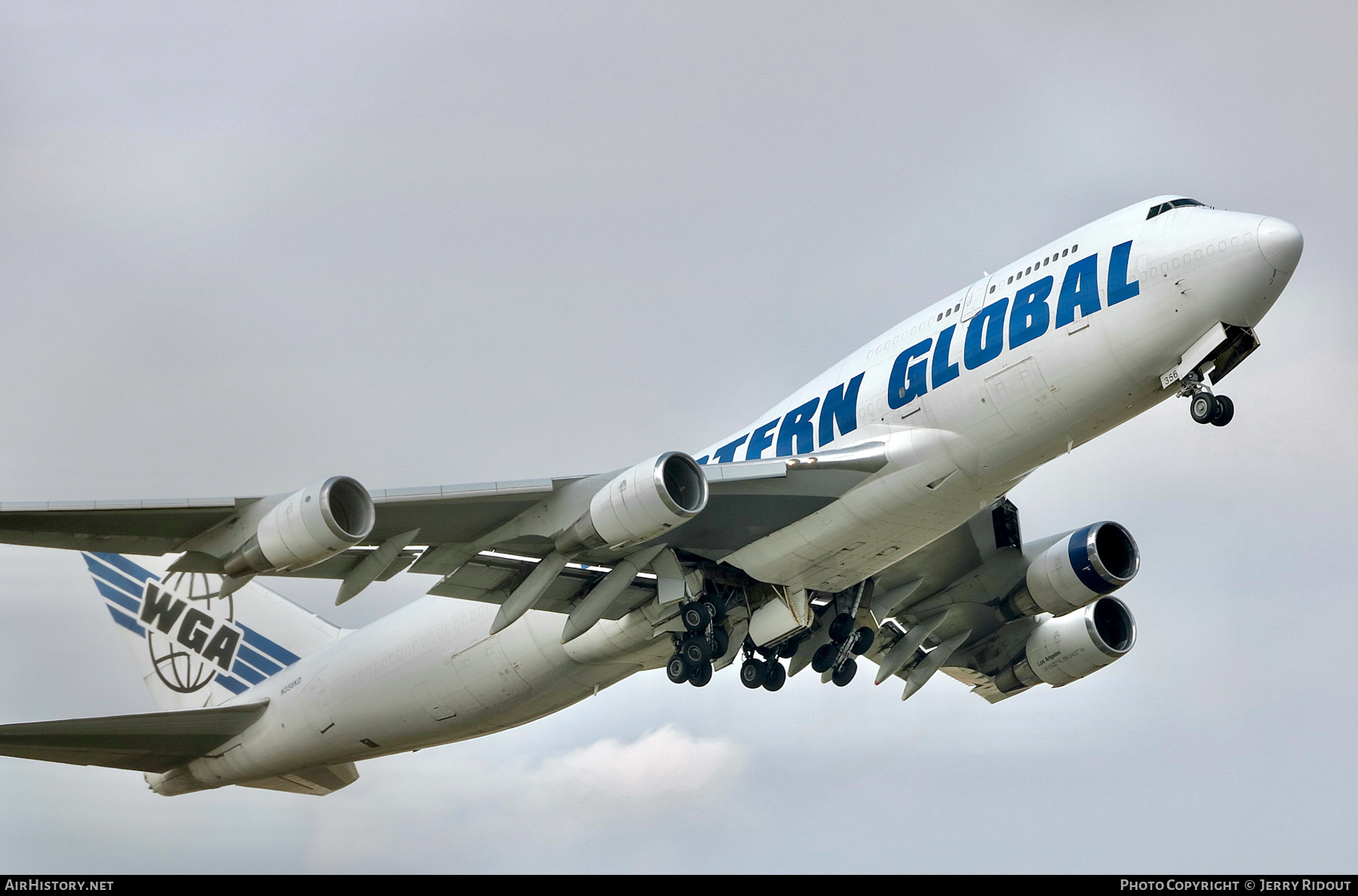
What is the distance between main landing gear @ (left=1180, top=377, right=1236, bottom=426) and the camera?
1628 centimetres

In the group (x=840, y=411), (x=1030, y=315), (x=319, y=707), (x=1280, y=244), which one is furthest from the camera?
(x=319, y=707)

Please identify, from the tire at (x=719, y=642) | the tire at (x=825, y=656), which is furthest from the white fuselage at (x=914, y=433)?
the tire at (x=825, y=656)

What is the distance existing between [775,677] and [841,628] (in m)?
1.47

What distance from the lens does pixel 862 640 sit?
22719 mm

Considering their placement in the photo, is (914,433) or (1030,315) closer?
(1030,315)

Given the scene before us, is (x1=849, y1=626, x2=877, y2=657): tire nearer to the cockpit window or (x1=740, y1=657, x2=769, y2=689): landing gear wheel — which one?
(x1=740, y1=657, x2=769, y2=689): landing gear wheel

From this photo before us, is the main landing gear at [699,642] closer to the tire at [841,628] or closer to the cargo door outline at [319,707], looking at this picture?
the tire at [841,628]

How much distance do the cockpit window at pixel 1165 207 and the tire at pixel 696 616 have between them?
880 centimetres

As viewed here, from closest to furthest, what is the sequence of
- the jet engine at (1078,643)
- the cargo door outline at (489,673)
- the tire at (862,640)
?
the cargo door outline at (489,673), the tire at (862,640), the jet engine at (1078,643)

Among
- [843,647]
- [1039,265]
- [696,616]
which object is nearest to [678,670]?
[696,616]

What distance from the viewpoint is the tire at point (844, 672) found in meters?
22.8

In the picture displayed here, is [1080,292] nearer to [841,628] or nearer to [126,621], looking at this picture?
[841,628]

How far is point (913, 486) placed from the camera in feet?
58.8

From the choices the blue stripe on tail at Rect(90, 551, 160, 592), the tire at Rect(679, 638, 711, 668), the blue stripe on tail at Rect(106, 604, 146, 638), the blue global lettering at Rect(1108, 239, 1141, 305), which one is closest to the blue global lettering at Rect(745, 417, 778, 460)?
the tire at Rect(679, 638, 711, 668)
